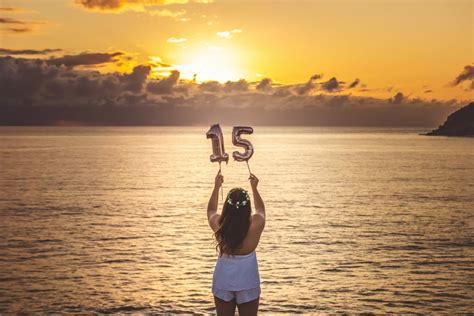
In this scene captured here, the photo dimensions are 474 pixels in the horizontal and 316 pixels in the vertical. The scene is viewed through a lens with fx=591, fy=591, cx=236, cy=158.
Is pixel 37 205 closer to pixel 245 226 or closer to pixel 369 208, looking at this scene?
pixel 369 208

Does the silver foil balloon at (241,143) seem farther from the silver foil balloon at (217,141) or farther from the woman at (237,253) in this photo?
the woman at (237,253)

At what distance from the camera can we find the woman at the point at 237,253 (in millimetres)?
7633

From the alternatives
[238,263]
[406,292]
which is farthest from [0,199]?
[238,263]

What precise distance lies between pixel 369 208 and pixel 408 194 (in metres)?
11.5

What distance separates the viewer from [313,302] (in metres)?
22.5

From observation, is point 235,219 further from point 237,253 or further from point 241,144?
point 241,144

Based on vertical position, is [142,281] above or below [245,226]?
below

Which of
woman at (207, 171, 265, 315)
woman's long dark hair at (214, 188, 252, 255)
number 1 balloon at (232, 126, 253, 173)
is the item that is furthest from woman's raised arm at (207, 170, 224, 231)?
number 1 balloon at (232, 126, 253, 173)

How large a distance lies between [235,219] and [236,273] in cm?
75

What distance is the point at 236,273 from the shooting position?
7.82 metres

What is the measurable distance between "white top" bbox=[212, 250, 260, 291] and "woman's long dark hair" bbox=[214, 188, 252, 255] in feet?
0.71

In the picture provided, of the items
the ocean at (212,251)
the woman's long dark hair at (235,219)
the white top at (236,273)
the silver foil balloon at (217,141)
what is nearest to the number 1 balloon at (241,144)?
the silver foil balloon at (217,141)

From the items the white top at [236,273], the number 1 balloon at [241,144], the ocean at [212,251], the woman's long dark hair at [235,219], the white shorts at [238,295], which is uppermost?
the number 1 balloon at [241,144]

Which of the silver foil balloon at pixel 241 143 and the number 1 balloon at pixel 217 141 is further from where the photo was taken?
the silver foil balloon at pixel 241 143
